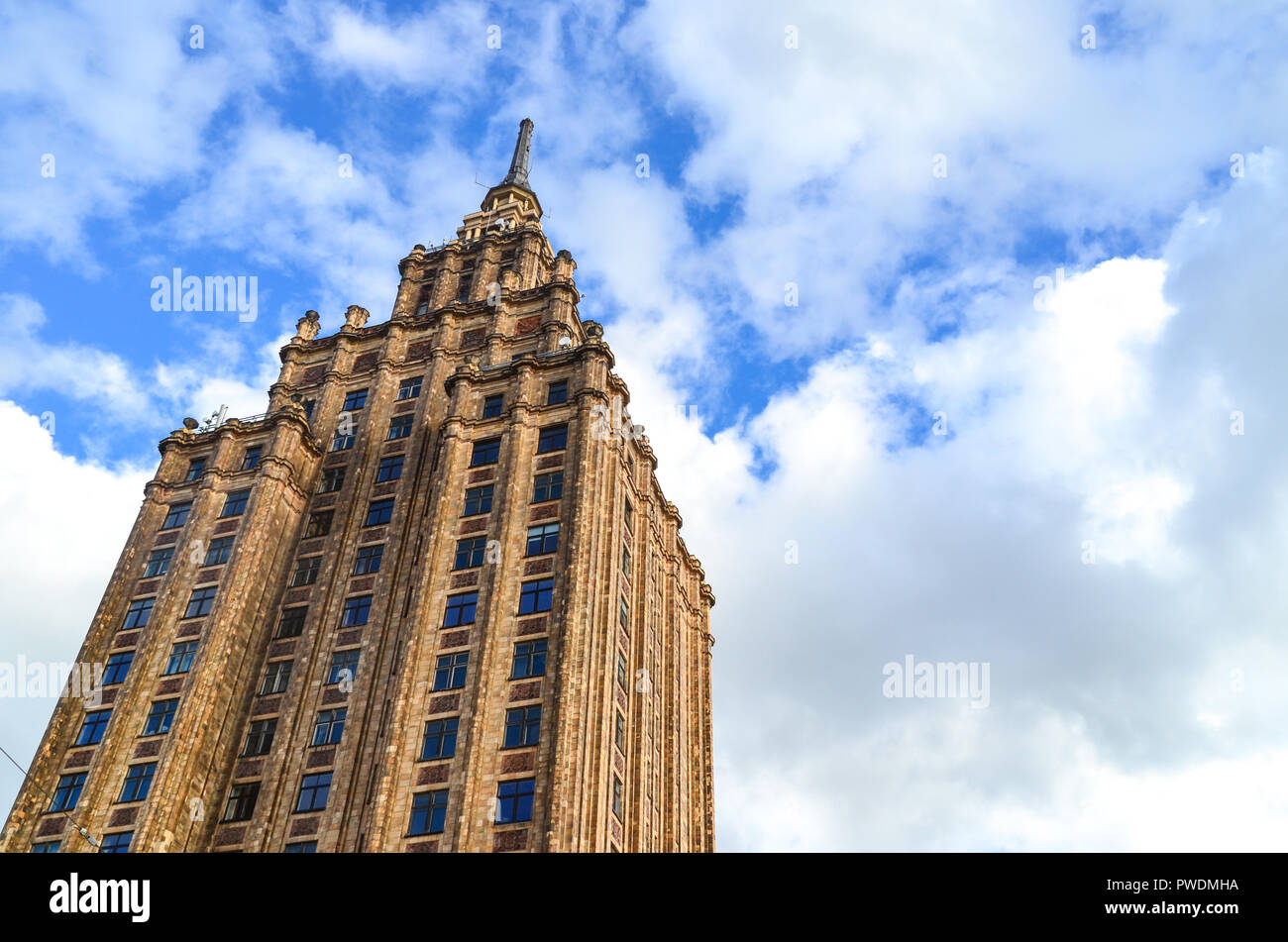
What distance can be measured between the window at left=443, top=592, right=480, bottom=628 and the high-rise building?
14cm

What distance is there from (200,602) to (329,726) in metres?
13.4

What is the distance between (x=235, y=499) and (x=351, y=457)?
817cm

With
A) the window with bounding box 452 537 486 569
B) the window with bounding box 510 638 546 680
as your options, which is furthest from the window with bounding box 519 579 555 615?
the window with bounding box 452 537 486 569

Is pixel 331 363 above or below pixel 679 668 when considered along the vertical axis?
above

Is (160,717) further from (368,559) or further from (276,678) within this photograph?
(368,559)

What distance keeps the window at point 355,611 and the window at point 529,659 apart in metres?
11.8

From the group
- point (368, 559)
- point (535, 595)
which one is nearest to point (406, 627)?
point (535, 595)

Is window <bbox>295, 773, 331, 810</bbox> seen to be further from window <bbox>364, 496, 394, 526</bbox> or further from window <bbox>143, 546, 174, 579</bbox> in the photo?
window <bbox>143, 546, 174, 579</bbox>

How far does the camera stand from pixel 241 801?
58.6m

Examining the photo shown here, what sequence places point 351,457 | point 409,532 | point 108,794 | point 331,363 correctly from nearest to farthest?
point 108,794, point 409,532, point 351,457, point 331,363

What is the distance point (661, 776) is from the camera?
230 ft

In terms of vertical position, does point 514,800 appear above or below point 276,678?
below
